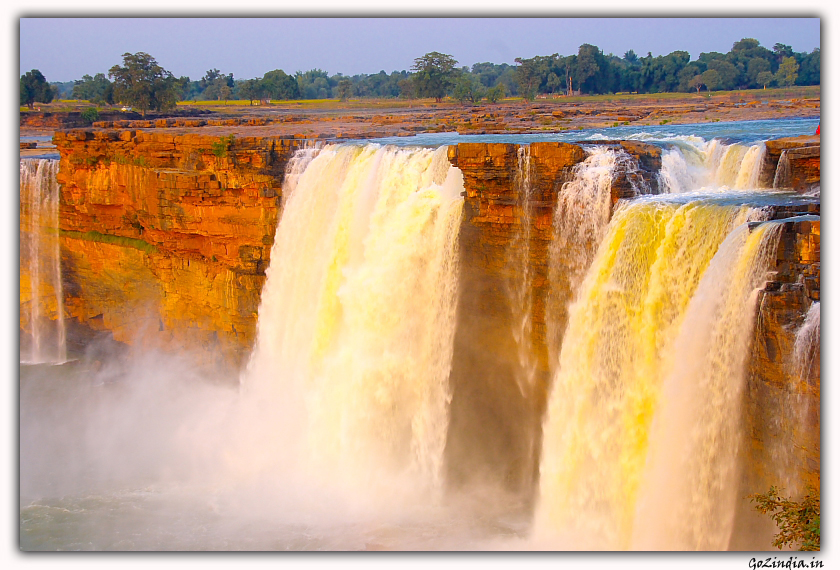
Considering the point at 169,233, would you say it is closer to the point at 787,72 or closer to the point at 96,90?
the point at 96,90

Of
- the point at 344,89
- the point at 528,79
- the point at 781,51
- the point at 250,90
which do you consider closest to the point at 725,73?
the point at 781,51

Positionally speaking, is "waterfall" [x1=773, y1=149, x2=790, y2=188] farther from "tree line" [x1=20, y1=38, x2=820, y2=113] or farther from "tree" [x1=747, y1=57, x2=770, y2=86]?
"tree" [x1=747, y1=57, x2=770, y2=86]

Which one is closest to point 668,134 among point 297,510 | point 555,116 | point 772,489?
point 555,116

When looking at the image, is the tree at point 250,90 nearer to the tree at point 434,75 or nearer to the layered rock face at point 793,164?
the tree at point 434,75

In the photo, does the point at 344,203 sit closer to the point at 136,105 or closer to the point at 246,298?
the point at 246,298

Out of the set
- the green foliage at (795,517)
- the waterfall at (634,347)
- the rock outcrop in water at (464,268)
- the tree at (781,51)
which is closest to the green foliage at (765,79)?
the tree at (781,51)
